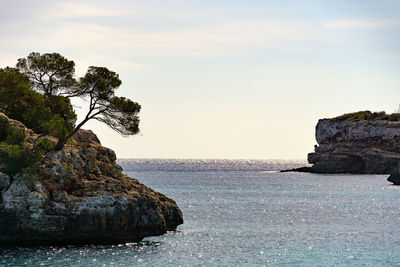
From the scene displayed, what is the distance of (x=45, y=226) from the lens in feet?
130

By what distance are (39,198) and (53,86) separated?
1368cm

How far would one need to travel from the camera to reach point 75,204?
135 ft

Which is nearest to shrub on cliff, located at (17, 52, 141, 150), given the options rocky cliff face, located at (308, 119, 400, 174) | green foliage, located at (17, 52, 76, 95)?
green foliage, located at (17, 52, 76, 95)

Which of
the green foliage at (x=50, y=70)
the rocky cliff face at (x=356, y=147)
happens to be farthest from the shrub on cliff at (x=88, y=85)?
the rocky cliff face at (x=356, y=147)

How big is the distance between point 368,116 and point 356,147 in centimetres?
1515

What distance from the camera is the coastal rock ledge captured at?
1561 inches

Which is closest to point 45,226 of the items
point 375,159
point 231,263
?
point 231,263

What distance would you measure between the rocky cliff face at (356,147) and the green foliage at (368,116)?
2645 millimetres

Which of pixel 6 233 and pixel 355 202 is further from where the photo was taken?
pixel 355 202

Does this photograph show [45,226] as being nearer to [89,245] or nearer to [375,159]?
[89,245]

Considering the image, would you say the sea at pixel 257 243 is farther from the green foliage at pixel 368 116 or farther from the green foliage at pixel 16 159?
the green foliage at pixel 368 116

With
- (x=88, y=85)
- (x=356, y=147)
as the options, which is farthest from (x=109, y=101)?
(x=356, y=147)

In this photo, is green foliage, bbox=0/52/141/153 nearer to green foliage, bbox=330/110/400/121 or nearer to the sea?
the sea

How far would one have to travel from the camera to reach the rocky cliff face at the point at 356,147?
6363 inches
